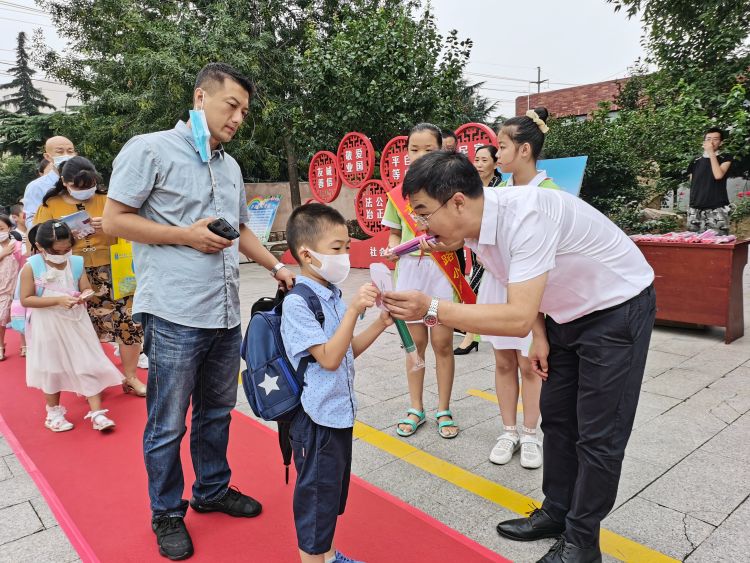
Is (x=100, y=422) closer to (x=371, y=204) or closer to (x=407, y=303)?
(x=407, y=303)

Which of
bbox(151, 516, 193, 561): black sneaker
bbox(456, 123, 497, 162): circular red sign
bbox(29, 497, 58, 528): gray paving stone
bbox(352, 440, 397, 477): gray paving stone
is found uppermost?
A: bbox(456, 123, 497, 162): circular red sign

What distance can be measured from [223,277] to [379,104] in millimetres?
6855

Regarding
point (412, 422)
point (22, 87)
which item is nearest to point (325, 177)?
point (412, 422)

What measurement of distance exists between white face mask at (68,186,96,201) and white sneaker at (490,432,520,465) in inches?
115

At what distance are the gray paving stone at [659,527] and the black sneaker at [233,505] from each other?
148cm

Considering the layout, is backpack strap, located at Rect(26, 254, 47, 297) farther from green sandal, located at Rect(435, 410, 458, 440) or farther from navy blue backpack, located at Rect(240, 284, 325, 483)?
green sandal, located at Rect(435, 410, 458, 440)

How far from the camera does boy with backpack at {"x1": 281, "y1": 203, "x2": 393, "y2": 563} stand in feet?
5.35

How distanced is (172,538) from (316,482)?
0.79 meters

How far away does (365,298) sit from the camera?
5.09 ft

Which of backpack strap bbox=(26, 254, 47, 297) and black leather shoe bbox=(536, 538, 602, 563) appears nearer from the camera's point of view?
black leather shoe bbox=(536, 538, 602, 563)

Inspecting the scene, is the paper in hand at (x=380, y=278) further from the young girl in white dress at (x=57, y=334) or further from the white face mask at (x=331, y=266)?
the young girl in white dress at (x=57, y=334)

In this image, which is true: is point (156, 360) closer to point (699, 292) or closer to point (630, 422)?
point (630, 422)

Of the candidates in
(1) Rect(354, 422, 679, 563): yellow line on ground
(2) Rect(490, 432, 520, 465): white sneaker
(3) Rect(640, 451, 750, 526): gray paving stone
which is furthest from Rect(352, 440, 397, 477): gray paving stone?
(3) Rect(640, 451, 750, 526): gray paving stone

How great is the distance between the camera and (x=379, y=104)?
830 cm
